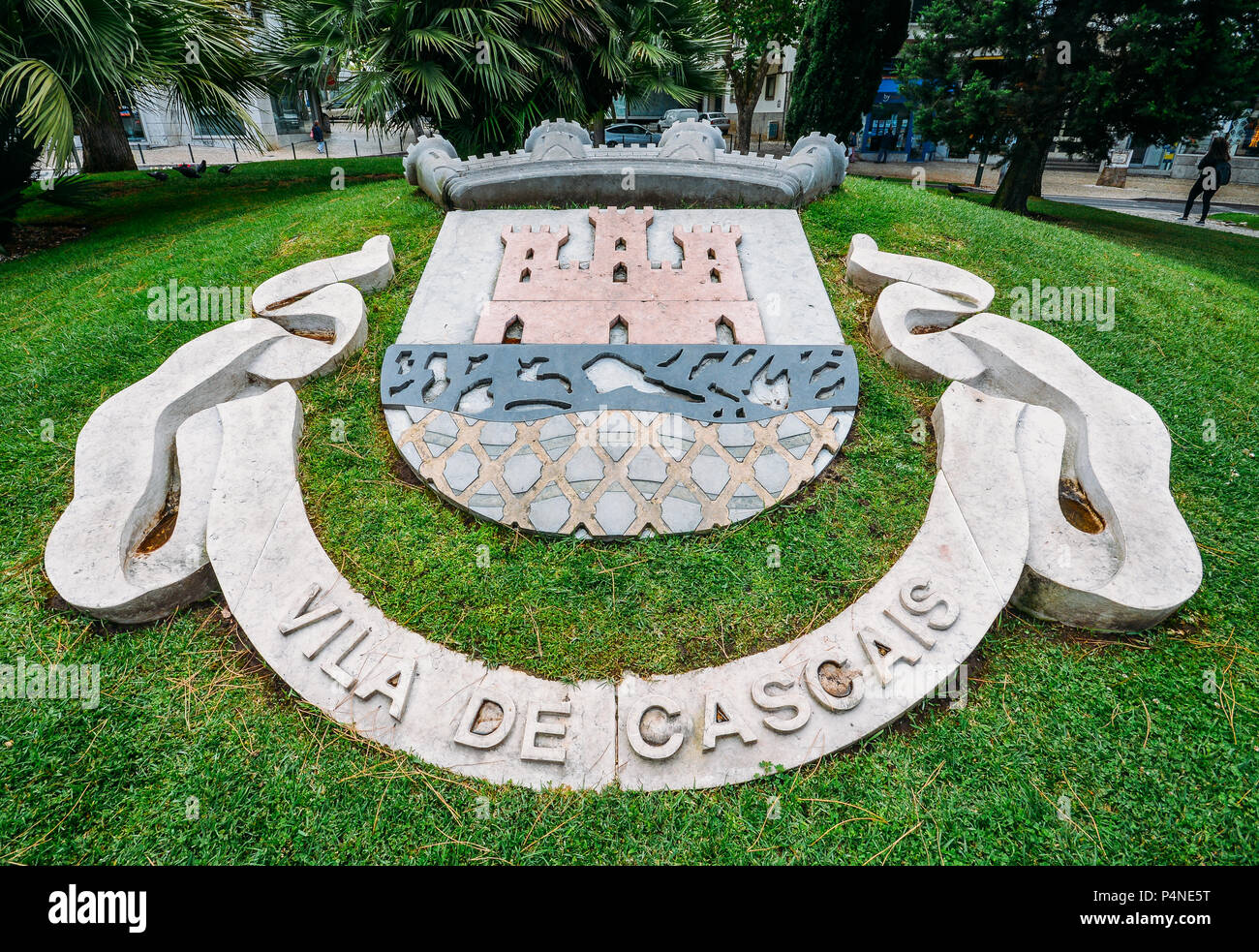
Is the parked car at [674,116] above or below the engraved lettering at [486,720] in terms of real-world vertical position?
above

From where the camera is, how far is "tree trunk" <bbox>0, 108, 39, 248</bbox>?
7242 millimetres

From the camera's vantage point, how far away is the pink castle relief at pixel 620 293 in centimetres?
396

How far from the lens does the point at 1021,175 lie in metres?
11.1

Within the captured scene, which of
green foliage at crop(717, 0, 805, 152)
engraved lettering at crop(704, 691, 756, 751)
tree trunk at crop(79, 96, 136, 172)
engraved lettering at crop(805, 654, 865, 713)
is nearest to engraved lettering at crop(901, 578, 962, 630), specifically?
engraved lettering at crop(805, 654, 865, 713)

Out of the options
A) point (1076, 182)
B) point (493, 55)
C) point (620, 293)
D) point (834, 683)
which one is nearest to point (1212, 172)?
point (1076, 182)

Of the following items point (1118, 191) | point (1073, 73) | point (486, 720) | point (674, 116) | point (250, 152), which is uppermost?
point (674, 116)

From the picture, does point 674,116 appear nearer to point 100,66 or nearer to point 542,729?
point 100,66

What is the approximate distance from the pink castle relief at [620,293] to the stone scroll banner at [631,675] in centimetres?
128

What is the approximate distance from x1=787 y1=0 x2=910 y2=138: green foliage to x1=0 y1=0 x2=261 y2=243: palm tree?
35.3 ft

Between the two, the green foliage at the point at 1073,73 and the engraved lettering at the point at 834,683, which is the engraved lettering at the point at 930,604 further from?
the green foliage at the point at 1073,73

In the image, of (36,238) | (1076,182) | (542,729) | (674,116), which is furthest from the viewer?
(674,116)

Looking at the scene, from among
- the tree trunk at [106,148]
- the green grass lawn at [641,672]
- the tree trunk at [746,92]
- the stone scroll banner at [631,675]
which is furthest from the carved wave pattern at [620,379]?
the tree trunk at [746,92]

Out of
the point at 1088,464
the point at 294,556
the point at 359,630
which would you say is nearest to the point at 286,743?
the point at 359,630

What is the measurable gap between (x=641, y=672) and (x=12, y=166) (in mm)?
9318
